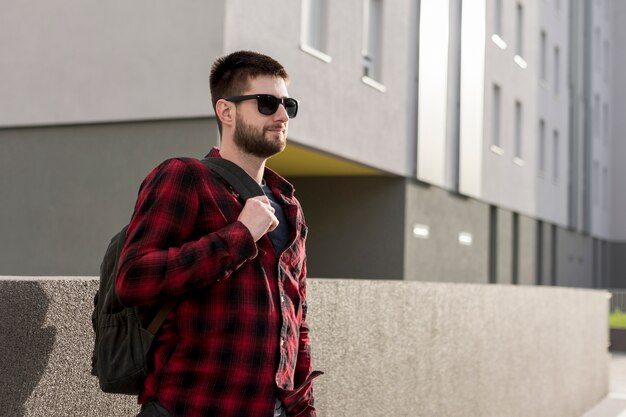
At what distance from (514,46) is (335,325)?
19525 mm

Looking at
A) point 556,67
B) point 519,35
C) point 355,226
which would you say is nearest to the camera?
point 355,226

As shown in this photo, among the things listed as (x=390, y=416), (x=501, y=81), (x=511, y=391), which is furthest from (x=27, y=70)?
(x=501, y=81)

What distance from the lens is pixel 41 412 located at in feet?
10.1

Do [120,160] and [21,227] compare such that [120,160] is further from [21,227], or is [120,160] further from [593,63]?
[593,63]

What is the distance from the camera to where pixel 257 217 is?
2527 mm

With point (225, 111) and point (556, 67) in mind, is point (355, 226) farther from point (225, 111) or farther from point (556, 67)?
point (556, 67)

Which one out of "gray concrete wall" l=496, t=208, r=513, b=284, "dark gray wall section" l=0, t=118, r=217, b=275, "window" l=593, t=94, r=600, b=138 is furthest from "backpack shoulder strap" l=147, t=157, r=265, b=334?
"window" l=593, t=94, r=600, b=138

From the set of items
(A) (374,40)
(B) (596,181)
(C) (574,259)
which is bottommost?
(C) (574,259)

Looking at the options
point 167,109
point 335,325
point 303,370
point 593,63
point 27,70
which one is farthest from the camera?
point 593,63

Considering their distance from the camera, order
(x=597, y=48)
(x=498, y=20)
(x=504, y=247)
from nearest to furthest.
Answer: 1. (x=498, y=20)
2. (x=504, y=247)
3. (x=597, y=48)

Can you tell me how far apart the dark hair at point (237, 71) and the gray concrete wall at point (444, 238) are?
13.7 metres

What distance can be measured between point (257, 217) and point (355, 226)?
47.1ft

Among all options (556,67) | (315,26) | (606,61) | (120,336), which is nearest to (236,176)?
(120,336)

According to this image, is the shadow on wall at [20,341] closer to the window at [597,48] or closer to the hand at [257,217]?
the hand at [257,217]
